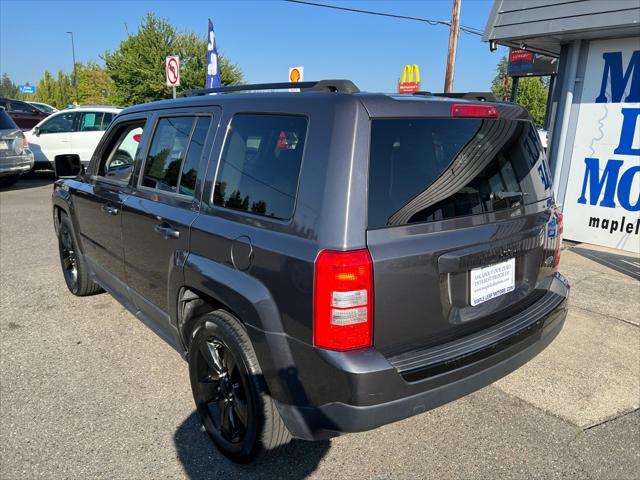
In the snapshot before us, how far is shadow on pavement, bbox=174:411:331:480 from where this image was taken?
239cm

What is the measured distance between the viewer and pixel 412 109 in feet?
6.81

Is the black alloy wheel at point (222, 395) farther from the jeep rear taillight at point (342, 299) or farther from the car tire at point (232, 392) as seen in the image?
the jeep rear taillight at point (342, 299)

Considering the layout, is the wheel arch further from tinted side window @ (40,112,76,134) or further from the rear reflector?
tinted side window @ (40,112,76,134)

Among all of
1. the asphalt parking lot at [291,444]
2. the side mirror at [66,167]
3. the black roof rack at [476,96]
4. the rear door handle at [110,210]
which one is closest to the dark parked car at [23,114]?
the side mirror at [66,167]

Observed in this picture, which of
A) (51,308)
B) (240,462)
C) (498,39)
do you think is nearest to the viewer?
(240,462)

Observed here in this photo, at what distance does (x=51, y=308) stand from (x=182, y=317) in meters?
2.31

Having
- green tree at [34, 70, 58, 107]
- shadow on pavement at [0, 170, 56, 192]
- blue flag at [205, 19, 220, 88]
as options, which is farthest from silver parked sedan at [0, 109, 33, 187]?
green tree at [34, 70, 58, 107]

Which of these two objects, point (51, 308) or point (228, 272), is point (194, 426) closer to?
point (228, 272)

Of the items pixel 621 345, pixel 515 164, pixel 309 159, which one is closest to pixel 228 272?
pixel 309 159

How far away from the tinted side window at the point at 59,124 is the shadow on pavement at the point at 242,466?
11948 millimetres

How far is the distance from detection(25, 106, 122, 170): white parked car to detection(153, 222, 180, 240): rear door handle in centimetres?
1041

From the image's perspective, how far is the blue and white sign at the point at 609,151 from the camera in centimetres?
625

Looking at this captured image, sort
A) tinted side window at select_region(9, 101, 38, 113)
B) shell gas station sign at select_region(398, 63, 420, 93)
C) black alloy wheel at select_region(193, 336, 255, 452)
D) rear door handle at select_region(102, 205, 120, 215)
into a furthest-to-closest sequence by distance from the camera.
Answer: tinted side window at select_region(9, 101, 38, 113) → shell gas station sign at select_region(398, 63, 420, 93) → rear door handle at select_region(102, 205, 120, 215) → black alloy wheel at select_region(193, 336, 255, 452)

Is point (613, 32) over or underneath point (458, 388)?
over
